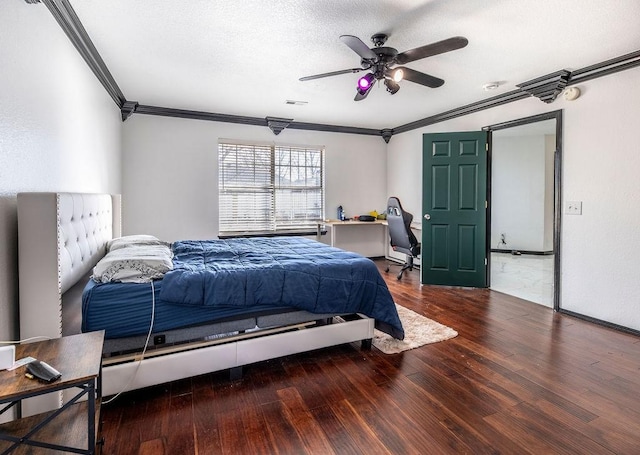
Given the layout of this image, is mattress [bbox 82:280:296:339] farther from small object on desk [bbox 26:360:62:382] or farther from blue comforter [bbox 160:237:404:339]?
small object on desk [bbox 26:360:62:382]

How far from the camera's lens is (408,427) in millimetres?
1686

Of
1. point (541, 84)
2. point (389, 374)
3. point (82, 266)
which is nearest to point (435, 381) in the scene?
point (389, 374)

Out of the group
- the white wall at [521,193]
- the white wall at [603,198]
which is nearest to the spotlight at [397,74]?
the white wall at [603,198]

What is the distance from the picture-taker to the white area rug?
102 inches

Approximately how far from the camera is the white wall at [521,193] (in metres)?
6.43

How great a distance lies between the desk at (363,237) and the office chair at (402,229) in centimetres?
74

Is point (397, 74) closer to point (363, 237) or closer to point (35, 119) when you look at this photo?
point (35, 119)

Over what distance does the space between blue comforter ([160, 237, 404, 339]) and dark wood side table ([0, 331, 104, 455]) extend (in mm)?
645

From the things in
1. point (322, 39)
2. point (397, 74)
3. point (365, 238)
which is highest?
point (322, 39)

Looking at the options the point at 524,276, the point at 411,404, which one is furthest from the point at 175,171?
the point at 524,276

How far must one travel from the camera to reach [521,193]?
21.8 feet

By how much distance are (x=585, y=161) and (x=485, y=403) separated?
269 cm

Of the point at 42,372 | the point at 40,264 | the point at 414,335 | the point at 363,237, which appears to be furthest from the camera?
the point at 363,237

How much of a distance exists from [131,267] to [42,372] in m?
0.98
